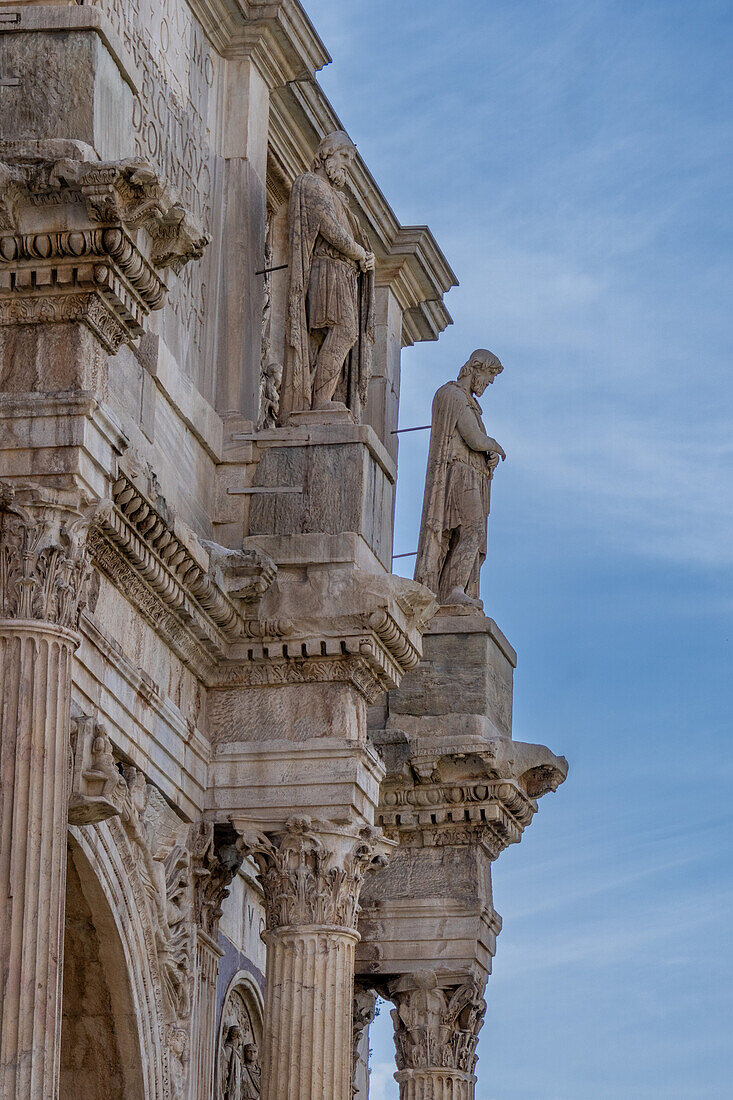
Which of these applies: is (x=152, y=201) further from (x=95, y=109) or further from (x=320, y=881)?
(x=320, y=881)

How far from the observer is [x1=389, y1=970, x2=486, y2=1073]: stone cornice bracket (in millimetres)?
26203

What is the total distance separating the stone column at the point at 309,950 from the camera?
20.8 meters

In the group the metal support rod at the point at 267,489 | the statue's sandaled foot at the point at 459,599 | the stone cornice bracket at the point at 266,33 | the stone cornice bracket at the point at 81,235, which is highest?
the stone cornice bracket at the point at 266,33

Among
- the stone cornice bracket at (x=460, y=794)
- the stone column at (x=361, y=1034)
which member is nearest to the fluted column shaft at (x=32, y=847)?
the stone cornice bracket at (x=460, y=794)

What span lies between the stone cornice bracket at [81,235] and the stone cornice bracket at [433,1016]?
9.97 m

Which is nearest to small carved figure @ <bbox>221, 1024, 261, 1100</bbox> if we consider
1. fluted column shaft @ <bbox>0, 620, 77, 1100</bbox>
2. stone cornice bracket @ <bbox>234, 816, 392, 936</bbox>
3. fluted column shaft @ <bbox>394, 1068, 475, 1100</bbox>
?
fluted column shaft @ <bbox>394, 1068, 475, 1100</bbox>

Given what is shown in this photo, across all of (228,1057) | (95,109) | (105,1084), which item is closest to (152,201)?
(95,109)

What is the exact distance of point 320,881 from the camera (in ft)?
69.7

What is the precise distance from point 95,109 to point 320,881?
6.31 m

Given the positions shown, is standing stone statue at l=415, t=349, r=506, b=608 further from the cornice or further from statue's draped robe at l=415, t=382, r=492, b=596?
the cornice

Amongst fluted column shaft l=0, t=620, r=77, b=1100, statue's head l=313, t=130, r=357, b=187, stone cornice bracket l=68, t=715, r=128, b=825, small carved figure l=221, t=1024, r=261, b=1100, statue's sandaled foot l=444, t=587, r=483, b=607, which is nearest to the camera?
fluted column shaft l=0, t=620, r=77, b=1100

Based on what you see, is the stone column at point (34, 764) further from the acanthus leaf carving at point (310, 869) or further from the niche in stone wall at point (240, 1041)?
the niche in stone wall at point (240, 1041)

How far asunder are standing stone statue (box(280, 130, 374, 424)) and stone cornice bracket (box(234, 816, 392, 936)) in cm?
347

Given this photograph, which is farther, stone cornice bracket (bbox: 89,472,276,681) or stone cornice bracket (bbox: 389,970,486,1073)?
stone cornice bracket (bbox: 389,970,486,1073)
